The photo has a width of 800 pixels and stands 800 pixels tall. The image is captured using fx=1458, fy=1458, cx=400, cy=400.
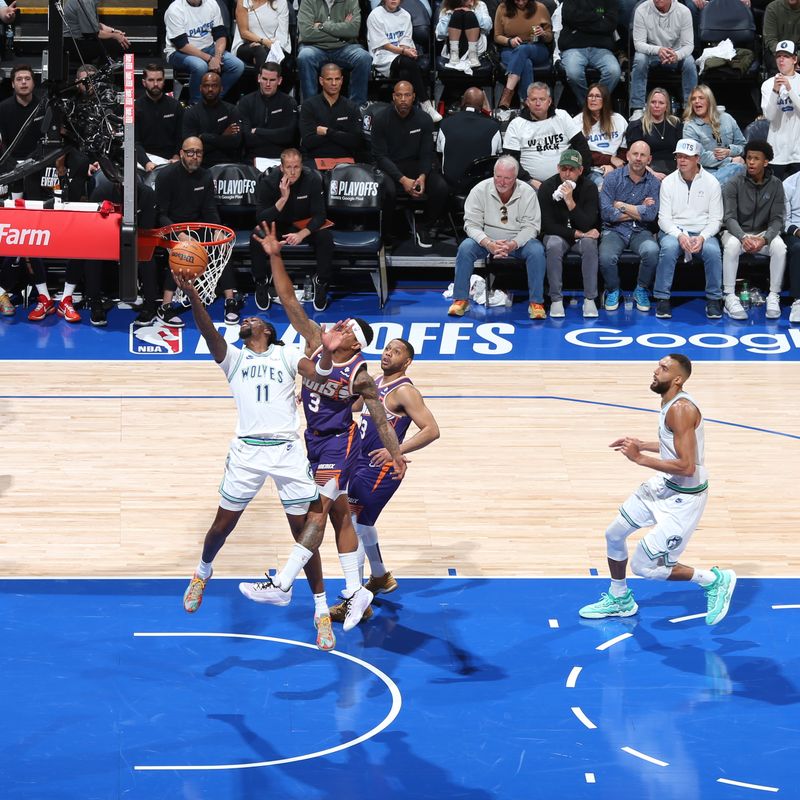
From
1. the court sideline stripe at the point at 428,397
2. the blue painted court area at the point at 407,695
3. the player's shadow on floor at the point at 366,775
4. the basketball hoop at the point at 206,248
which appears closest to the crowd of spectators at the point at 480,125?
the court sideline stripe at the point at 428,397

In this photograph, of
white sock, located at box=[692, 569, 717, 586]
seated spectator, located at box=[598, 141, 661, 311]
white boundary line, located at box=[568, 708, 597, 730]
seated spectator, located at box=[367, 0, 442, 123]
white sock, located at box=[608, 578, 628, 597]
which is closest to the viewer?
white boundary line, located at box=[568, 708, 597, 730]

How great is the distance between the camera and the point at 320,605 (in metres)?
9.23

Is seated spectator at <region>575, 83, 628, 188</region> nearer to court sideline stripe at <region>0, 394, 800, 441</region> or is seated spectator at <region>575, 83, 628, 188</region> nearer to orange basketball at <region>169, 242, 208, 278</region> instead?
court sideline stripe at <region>0, 394, 800, 441</region>

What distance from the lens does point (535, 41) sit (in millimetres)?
18250

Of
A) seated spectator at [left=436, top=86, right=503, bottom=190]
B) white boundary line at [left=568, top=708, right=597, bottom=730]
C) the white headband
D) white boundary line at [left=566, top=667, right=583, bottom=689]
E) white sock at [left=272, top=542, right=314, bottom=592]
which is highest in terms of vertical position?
seated spectator at [left=436, top=86, right=503, bottom=190]

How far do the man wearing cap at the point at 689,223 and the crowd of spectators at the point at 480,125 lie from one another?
2 cm

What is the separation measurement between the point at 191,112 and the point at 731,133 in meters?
6.37

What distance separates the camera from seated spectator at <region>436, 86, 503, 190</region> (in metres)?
17.1

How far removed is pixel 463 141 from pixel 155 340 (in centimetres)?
446

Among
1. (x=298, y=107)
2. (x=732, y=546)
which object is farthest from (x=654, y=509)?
(x=298, y=107)

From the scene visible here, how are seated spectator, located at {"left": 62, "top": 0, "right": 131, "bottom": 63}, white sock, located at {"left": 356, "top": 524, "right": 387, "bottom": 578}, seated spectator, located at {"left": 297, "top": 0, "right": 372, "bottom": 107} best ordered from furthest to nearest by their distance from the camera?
1. seated spectator, located at {"left": 297, "top": 0, "right": 372, "bottom": 107}
2. seated spectator, located at {"left": 62, "top": 0, "right": 131, "bottom": 63}
3. white sock, located at {"left": 356, "top": 524, "right": 387, "bottom": 578}

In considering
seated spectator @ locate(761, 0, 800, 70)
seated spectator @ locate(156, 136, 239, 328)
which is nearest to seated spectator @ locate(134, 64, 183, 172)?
seated spectator @ locate(156, 136, 239, 328)

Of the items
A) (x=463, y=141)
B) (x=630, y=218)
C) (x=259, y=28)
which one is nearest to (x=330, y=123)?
(x=463, y=141)

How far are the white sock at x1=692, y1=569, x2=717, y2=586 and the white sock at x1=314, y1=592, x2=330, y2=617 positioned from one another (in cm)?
248
